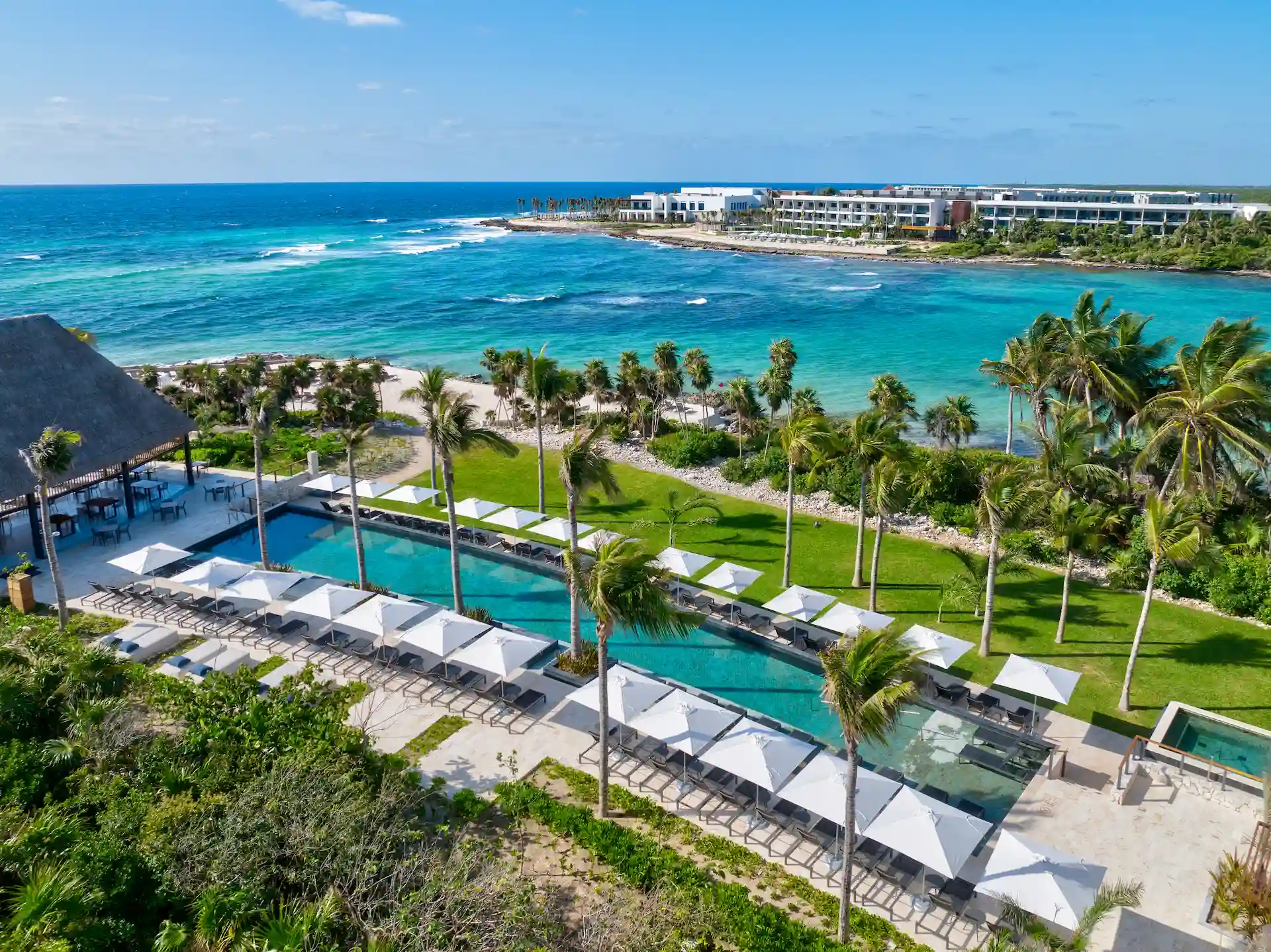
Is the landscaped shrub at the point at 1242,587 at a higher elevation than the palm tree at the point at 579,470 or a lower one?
lower

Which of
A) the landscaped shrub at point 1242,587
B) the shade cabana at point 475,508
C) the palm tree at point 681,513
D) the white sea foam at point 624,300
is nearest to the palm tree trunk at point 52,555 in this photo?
the shade cabana at point 475,508

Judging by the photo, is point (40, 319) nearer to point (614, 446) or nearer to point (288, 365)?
point (288, 365)

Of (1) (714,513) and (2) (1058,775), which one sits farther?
(1) (714,513)

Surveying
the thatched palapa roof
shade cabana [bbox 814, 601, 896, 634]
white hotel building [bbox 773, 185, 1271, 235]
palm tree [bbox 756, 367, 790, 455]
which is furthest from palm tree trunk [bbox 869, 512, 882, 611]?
white hotel building [bbox 773, 185, 1271, 235]

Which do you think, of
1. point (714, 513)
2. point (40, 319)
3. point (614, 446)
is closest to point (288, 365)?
point (40, 319)

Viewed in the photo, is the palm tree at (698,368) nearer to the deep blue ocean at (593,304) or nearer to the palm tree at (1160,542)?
the deep blue ocean at (593,304)

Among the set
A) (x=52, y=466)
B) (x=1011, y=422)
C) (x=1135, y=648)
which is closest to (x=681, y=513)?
(x=1135, y=648)

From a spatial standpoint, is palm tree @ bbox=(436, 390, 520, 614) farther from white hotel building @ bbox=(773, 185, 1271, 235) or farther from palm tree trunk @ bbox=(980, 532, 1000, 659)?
white hotel building @ bbox=(773, 185, 1271, 235)
